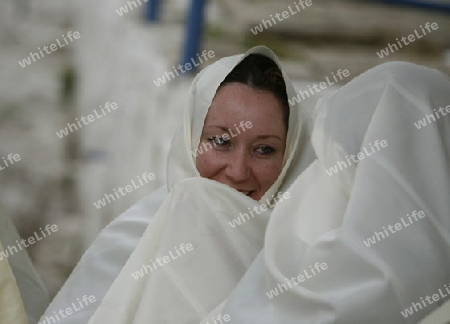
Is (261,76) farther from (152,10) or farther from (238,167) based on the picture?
(152,10)

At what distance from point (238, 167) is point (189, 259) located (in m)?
0.48

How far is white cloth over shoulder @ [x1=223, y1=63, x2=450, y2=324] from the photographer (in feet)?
5.78

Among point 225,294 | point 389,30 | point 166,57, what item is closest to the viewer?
point 225,294

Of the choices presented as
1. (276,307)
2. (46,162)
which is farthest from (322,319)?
(46,162)

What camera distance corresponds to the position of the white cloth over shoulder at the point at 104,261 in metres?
2.76

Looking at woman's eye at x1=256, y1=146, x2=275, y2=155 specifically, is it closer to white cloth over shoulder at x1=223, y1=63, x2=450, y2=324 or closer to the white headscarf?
the white headscarf

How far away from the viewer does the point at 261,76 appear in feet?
8.93

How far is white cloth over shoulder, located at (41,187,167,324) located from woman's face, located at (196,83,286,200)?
1.16 ft

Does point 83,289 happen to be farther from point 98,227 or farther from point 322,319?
point 98,227

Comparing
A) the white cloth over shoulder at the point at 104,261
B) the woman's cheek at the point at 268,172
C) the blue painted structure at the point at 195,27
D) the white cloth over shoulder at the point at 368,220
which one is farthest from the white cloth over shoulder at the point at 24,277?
the blue painted structure at the point at 195,27

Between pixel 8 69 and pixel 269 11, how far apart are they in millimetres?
5144

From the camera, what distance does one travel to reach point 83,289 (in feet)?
9.17

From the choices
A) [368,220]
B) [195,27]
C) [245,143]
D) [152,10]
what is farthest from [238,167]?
[152,10]

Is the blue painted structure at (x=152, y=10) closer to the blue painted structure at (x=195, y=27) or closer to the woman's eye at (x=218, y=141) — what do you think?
the blue painted structure at (x=195, y=27)
